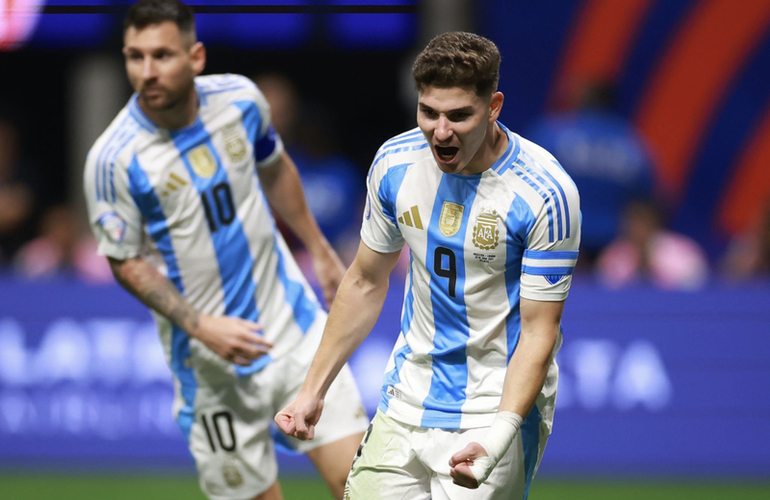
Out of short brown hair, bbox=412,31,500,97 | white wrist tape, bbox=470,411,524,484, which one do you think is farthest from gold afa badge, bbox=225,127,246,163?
white wrist tape, bbox=470,411,524,484

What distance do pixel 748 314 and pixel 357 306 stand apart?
420cm

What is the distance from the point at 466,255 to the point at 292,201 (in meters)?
1.51

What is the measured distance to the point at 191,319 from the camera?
4406 mm

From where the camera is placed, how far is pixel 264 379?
463cm

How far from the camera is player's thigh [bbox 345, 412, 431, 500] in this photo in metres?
3.65

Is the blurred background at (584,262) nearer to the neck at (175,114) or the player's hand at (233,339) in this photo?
the neck at (175,114)

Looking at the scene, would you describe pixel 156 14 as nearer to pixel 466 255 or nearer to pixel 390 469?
pixel 466 255

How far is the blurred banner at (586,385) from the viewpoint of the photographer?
23.2 feet

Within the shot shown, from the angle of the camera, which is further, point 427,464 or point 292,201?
point 292,201

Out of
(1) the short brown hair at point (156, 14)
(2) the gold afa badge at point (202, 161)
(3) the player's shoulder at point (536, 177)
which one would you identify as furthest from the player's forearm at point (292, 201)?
(3) the player's shoulder at point (536, 177)

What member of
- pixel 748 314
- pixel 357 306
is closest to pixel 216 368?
pixel 357 306

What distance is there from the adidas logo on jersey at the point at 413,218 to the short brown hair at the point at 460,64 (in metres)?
0.44

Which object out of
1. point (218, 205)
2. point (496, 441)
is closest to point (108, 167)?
point (218, 205)

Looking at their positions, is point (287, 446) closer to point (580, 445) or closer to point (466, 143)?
point (466, 143)
